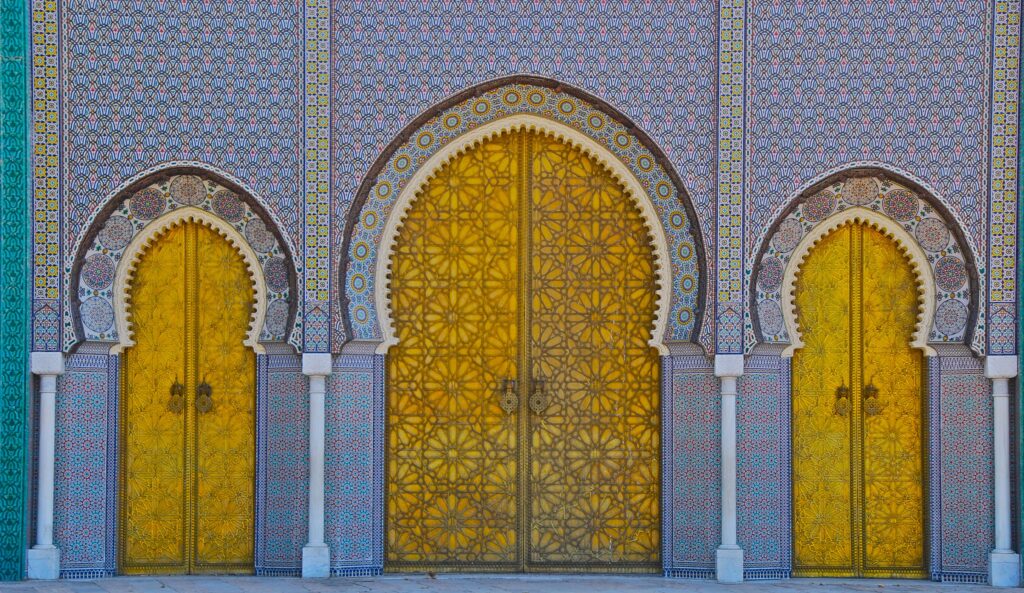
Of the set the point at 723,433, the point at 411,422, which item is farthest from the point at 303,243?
the point at 723,433

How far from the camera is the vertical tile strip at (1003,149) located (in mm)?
6730

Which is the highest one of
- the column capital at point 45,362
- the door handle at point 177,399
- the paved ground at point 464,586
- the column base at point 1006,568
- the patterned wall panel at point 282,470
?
the column capital at point 45,362

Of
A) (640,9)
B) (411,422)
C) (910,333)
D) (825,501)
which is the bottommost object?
(825,501)

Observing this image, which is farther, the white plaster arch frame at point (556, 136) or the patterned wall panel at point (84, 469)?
the white plaster arch frame at point (556, 136)

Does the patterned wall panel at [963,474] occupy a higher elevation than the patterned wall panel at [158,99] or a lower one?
lower

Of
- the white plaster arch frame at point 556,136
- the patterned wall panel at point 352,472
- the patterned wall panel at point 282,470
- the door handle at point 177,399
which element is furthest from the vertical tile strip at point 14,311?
the white plaster arch frame at point 556,136

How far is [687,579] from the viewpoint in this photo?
682 centimetres

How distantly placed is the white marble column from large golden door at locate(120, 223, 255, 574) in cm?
409

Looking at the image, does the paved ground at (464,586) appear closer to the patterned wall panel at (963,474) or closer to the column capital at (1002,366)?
the patterned wall panel at (963,474)

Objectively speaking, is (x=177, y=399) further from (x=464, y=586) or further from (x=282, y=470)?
(x=464, y=586)

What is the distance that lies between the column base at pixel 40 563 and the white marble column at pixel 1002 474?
16.7 feet

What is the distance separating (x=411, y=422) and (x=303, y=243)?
1172 millimetres

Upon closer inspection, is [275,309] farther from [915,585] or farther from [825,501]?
[915,585]

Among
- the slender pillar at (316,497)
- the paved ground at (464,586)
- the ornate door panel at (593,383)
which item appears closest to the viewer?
the paved ground at (464,586)
